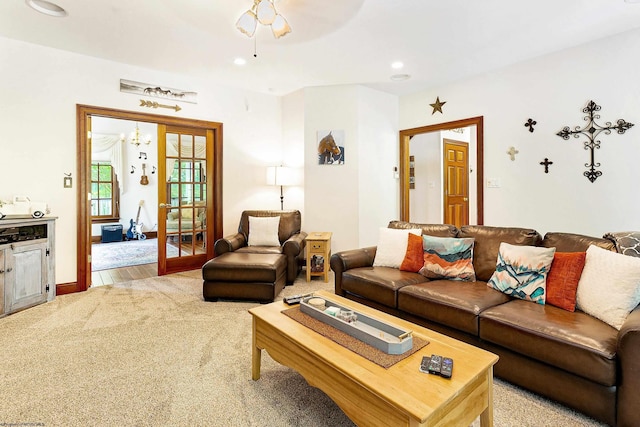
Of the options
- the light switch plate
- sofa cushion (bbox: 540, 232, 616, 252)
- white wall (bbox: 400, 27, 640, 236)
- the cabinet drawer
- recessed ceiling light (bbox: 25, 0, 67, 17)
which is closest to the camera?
sofa cushion (bbox: 540, 232, 616, 252)

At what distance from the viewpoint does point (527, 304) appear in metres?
2.03

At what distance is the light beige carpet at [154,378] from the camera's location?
1628 millimetres

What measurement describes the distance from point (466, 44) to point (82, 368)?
4255 millimetres

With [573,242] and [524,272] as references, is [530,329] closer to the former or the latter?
[524,272]

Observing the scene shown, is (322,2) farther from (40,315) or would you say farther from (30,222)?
(40,315)

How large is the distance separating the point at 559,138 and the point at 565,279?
2.23 m

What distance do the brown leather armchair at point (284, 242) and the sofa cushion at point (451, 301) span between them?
1.68m

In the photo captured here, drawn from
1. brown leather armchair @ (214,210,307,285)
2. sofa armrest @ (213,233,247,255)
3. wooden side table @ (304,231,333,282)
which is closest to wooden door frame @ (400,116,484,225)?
wooden side table @ (304,231,333,282)

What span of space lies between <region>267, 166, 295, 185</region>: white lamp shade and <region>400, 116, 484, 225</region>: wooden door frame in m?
1.79

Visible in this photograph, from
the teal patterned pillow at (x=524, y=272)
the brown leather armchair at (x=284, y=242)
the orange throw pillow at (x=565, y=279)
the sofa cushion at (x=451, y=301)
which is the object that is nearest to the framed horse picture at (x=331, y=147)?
the brown leather armchair at (x=284, y=242)

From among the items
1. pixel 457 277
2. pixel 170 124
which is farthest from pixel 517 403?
pixel 170 124

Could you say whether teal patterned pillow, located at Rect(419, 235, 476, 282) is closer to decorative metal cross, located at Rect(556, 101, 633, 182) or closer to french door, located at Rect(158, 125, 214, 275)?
decorative metal cross, located at Rect(556, 101, 633, 182)

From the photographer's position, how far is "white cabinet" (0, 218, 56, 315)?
2898 millimetres

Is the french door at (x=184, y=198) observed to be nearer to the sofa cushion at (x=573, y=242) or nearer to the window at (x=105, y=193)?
the sofa cushion at (x=573, y=242)
